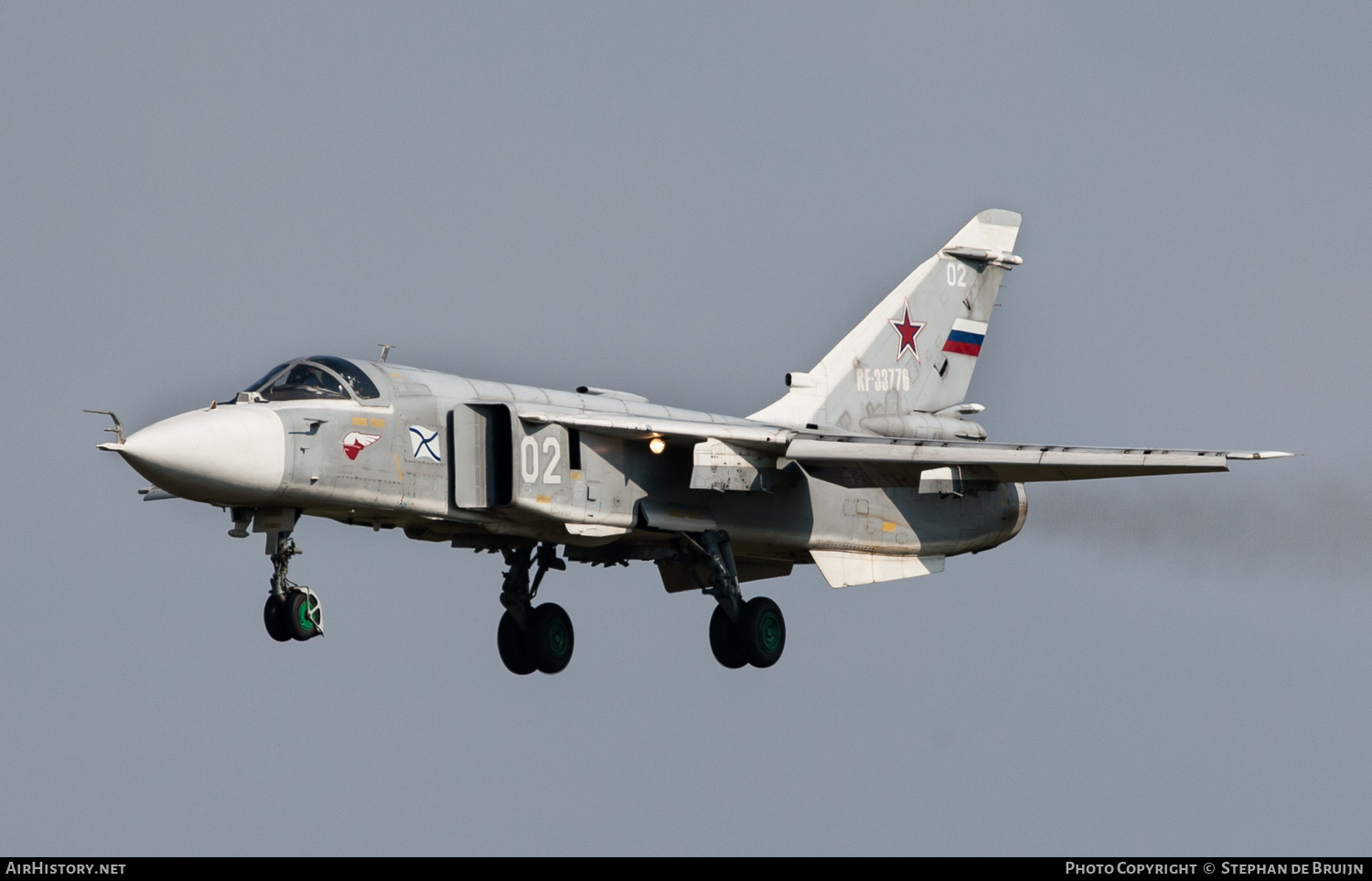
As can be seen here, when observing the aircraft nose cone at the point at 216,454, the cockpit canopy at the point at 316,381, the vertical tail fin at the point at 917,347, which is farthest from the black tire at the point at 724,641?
the aircraft nose cone at the point at 216,454

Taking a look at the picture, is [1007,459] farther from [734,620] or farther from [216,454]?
[216,454]

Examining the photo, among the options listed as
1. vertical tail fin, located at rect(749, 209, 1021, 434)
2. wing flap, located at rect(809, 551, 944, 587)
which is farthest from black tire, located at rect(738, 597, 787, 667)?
vertical tail fin, located at rect(749, 209, 1021, 434)

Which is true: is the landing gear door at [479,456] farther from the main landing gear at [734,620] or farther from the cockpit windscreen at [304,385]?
the main landing gear at [734,620]

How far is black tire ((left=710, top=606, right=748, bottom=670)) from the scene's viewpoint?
78.7 feet

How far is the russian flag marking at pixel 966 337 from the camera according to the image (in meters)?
27.7

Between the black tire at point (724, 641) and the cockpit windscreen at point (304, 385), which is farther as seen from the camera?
the black tire at point (724, 641)

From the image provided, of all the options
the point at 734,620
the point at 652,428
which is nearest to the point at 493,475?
the point at 652,428

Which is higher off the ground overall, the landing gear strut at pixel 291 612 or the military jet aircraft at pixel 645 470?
the military jet aircraft at pixel 645 470

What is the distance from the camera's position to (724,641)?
78.9 feet

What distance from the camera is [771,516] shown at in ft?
78.8

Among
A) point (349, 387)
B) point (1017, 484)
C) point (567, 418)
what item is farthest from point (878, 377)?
point (349, 387)

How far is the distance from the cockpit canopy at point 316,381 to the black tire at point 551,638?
187 inches

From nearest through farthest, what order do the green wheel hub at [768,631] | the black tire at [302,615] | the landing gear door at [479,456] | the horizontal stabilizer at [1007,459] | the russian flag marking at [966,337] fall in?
the black tire at [302,615]
the landing gear door at [479,456]
the horizontal stabilizer at [1007,459]
the green wheel hub at [768,631]
the russian flag marking at [966,337]

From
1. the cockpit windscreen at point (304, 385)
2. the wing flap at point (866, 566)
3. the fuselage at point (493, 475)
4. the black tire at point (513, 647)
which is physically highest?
the cockpit windscreen at point (304, 385)
